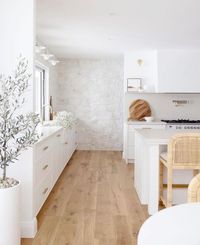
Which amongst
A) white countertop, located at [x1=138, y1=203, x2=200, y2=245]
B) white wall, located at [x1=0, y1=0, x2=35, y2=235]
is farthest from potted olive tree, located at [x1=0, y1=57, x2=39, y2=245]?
white countertop, located at [x1=138, y1=203, x2=200, y2=245]

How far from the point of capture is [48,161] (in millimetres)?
3977

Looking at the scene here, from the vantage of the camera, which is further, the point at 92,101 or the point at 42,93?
the point at 92,101

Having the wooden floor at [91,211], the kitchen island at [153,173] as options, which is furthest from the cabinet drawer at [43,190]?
the kitchen island at [153,173]

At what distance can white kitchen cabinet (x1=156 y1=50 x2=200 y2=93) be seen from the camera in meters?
6.51

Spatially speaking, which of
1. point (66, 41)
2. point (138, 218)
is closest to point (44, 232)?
point (138, 218)

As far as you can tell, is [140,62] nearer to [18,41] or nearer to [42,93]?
[42,93]

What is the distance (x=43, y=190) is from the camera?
366cm

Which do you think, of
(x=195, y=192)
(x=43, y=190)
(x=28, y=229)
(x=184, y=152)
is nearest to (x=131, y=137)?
(x=43, y=190)

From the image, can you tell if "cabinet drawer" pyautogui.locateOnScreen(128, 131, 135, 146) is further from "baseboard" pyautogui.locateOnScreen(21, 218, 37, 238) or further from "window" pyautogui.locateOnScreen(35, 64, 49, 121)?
"baseboard" pyautogui.locateOnScreen(21, 218, 37, 238)

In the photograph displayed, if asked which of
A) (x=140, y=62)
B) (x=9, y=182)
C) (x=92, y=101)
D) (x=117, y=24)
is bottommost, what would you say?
(x=9, y=182)

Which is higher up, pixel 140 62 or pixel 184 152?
pixel 140 62

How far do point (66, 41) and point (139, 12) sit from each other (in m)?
2.13

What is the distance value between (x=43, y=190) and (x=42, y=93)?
3327 mm

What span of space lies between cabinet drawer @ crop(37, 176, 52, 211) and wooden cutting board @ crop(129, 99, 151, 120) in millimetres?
3264
